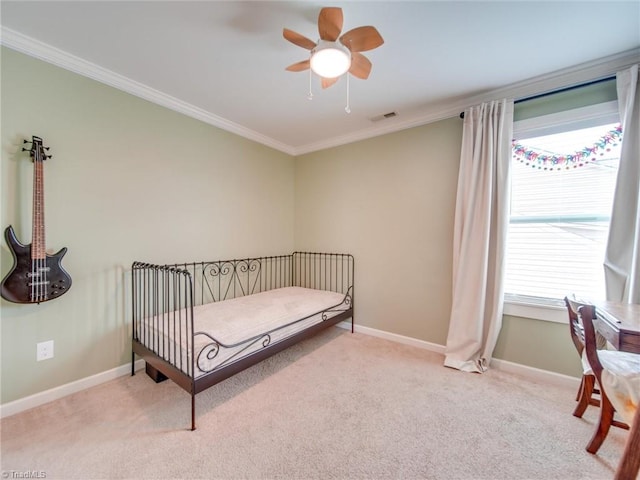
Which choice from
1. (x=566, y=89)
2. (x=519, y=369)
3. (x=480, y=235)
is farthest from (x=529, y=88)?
(x=519, y=369)

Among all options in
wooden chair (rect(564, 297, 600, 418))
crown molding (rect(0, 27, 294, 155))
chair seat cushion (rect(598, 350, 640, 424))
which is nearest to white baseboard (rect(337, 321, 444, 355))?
wooden chair (rect(564, 297, 600, 418))

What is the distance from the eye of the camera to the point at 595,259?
1.99m

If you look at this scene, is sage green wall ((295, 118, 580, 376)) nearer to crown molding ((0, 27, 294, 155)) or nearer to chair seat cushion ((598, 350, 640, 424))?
chair seat cushion ((598, 350, 640, 424))

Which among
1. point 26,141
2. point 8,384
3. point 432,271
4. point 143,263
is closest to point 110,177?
point 26,141

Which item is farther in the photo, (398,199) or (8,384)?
(398,199)

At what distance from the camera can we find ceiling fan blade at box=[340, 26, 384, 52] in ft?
4.54

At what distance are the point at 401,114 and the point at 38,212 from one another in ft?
10.2

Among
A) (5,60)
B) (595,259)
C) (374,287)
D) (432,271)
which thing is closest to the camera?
(5,60)

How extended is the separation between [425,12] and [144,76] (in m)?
2.10

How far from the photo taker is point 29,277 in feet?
5.43

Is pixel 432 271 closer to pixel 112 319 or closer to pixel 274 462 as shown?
pixel 274 462

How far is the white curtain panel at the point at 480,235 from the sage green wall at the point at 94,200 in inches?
98.6

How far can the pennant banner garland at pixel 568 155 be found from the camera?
76.7 inches

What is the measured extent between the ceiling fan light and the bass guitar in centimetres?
191
